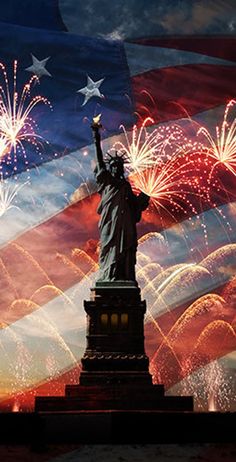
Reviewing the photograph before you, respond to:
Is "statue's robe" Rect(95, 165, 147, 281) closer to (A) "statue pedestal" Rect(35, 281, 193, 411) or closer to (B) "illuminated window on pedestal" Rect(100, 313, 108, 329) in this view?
(A) "statue pedestal" Rect(35, 281, 193, 411)

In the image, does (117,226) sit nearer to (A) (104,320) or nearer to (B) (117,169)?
(B) (117,169)

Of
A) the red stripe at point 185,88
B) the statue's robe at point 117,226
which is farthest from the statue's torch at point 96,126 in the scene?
the red stripe at point 185,88

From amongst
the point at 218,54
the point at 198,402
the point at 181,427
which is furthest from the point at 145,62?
the point at 181,427

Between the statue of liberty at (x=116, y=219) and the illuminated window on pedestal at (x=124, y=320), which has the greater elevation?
A: the statue of liberty at (x=116, y=219)

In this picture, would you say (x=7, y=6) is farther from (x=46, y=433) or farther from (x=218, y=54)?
(x=46, y=433)

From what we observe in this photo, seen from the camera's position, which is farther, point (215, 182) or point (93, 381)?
point (215, 182)

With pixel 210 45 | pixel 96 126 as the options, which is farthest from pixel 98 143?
pixel 210 45

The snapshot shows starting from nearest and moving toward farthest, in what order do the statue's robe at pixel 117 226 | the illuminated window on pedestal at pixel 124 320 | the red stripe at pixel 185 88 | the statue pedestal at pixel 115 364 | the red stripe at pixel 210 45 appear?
the statue pedestal at pixel 115 364 → the illuminated window on pedestal at pixel 124 320 → the statue's robe at pixel 117 226 → the red stripe at pixel 185 88 → the red stripe at pixel 210 45

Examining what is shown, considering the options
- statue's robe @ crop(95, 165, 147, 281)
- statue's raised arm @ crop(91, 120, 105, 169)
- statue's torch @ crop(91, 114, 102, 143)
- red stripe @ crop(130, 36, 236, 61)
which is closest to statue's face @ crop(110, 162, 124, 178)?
statue's robe @ crop(95, 165, 147, 281)

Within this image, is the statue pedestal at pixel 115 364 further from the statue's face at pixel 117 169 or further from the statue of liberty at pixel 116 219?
the statue's face at pixel 117 169
